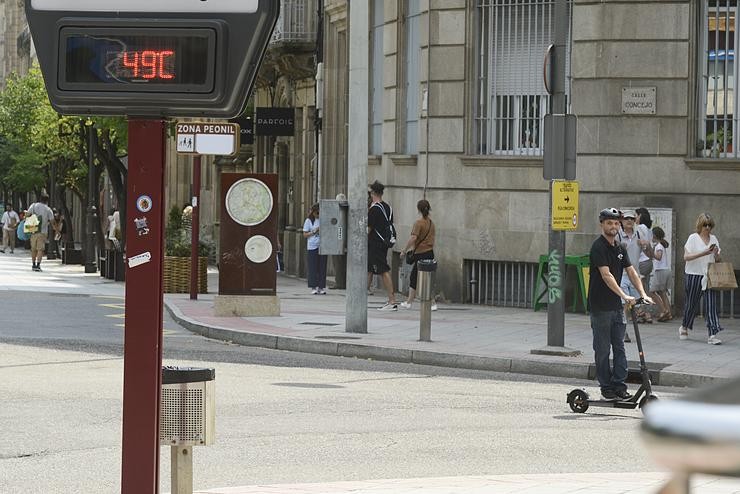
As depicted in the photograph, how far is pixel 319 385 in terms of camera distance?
12883 millimetres

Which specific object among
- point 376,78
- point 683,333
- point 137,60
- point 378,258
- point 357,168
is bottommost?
point 683,333

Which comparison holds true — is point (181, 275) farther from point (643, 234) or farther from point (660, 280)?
point (643, 234)

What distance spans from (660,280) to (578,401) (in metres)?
9.30

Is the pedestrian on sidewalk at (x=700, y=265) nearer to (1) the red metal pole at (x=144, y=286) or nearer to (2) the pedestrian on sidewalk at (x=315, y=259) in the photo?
(2) the pedestrian on sidewalk at (x=315, y=259)

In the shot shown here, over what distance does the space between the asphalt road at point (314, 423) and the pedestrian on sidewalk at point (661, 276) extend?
5942 millimetres

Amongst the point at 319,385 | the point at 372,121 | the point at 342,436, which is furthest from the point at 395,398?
the point at 372,121

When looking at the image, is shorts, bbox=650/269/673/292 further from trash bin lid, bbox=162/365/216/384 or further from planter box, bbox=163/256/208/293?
trash bin lid, bbox=162/365/216/384

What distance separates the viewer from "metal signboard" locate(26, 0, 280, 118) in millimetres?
4324

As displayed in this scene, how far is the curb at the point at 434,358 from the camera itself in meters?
14.3

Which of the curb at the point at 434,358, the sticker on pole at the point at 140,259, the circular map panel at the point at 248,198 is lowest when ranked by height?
the curb at the point at 434,358

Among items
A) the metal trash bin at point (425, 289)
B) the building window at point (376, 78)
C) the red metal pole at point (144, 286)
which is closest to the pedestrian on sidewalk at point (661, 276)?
the metal trash bin at point (425, 289)

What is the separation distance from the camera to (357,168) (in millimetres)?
17406

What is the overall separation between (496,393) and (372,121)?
48.9 feet

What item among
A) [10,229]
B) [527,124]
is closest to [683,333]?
[527,124]
